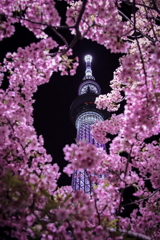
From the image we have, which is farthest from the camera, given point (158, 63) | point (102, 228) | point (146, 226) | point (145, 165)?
point (145, 165)

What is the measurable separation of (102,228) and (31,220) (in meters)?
0.97

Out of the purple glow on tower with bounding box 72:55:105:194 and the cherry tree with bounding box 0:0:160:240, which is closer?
the cherry tree with bounding box 0:0:160:240

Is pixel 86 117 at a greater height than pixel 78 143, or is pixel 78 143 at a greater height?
pixel 86 117

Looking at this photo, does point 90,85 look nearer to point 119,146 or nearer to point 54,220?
point 119,146

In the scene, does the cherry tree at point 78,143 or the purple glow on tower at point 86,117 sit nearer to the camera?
the cherry tree at point 78,143

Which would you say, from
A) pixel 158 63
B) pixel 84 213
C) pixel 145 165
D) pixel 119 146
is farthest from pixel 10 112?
pixel 145 165

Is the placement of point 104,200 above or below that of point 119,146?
below

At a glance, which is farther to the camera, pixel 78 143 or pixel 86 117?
pixel 86 117

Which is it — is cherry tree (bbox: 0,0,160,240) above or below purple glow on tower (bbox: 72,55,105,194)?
below

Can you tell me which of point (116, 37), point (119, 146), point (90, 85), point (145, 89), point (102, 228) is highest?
point (90, 85)

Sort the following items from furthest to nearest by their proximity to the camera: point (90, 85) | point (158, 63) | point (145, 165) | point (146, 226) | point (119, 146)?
point (90, 85), point (145, 165), point (146, 226), point (119, 146), point (158, 63)

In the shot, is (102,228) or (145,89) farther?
(145,89)

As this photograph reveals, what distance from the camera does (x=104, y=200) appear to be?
3240 mm

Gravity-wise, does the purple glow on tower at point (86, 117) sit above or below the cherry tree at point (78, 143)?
above
